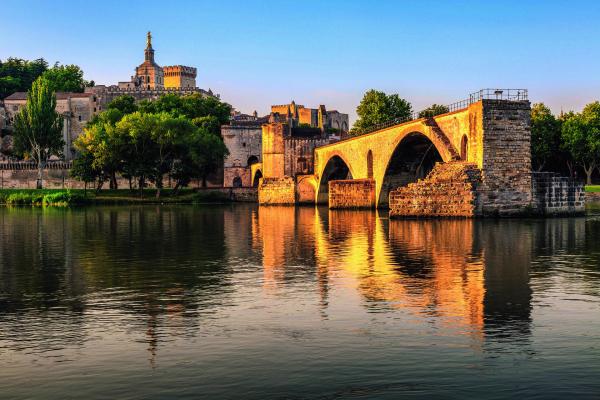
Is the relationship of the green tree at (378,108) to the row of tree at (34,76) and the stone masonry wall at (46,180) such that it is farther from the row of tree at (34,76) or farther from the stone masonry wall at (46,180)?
the row of tree at (34,76)

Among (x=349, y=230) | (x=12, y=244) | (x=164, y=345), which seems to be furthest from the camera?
(x=349, y=230)

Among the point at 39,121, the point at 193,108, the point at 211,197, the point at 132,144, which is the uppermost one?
the point at 193,108

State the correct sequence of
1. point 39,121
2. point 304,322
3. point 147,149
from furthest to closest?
point 39,121 < point 147,149 < point 304,322

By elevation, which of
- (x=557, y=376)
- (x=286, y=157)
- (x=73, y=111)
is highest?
(x=73, y=111)

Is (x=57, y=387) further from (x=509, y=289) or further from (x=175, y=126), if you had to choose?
(x=175, y=126)

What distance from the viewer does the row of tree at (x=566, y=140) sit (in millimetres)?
84625

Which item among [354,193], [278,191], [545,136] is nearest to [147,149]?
[278,191]

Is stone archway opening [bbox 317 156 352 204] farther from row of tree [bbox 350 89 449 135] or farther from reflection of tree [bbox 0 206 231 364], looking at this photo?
reflection of tree [bbox 0 206 231 364]

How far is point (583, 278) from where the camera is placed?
22.4 m

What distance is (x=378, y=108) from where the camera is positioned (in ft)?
370

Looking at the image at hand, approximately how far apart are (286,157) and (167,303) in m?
75.7

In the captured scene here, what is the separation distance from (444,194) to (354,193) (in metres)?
23.0

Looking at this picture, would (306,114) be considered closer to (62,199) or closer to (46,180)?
(46,180)

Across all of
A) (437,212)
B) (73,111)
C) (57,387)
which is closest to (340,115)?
(73,111)
